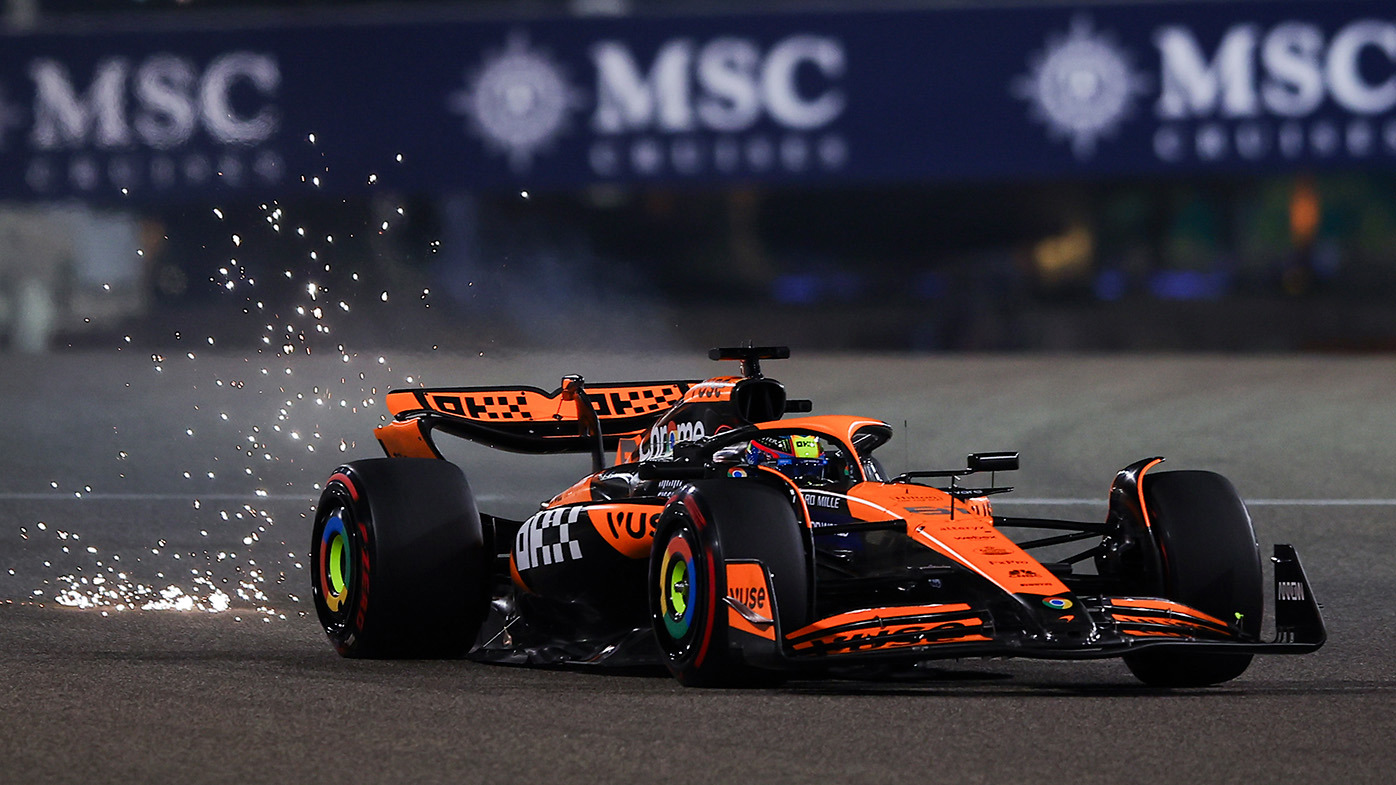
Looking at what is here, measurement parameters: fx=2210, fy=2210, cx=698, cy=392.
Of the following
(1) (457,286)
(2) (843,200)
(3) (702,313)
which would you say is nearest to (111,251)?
(1) (457,286)

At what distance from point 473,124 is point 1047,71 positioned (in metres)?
6.17

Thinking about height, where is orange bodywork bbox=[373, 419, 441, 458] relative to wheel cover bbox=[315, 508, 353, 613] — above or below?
above

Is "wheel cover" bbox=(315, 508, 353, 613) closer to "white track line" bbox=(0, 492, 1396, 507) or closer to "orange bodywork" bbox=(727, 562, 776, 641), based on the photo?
"orange bodywork" bbox=(727, 562, 776, 641)

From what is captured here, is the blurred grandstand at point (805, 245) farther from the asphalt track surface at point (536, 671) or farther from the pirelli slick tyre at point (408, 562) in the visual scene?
the pirelli slick tyre at point (408, 562)

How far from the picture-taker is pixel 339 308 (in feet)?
68.4

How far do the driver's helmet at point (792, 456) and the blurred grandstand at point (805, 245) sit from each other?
54.5ft

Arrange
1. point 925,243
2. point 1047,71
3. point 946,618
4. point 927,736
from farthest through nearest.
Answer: point 925,243, point 1047,71, point 946,618, point 927,736

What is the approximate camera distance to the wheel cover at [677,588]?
6.31m

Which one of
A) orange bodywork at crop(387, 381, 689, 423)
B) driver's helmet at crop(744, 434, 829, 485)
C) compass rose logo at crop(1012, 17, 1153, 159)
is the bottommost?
driver's helmet at crop(744, 434, 829, 485)

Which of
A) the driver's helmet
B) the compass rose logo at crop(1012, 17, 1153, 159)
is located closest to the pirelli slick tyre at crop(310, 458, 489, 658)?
the driver's helmet

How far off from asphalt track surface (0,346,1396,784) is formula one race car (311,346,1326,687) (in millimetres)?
172

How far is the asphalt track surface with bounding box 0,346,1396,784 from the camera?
5301 mm

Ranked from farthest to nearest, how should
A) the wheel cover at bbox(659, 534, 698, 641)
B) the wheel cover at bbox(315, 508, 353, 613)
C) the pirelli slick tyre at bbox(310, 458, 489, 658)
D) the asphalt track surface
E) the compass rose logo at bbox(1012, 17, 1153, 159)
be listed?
1. the compass rose logo at bbox(1012, 17, 1153, 159)
2. the wheel cover at bbox(315, 508, 353, 613)
3. the pirelli slick tyre at bbox(310, 458, 489, 658)
4. the wheel cover at bbox(659, 534, 698, 641)
5. the asphalt track surface

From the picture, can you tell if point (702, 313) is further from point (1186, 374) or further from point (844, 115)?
point (1186, 374)
